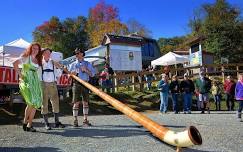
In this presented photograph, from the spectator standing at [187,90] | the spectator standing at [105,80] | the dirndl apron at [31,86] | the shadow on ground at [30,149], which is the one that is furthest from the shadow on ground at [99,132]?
the spectator standing at [105,80]

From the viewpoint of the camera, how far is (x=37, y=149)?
631 centimetres

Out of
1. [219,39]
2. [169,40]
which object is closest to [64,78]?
[219,39]

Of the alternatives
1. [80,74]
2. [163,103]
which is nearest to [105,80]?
[163,103]

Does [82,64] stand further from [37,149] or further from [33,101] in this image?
[37,149]

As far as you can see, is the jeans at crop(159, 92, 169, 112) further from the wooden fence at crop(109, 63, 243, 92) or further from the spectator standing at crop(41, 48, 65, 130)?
the spectator standing at crop(41, 48, 65, 130)

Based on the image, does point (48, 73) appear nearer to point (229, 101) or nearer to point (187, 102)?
point (187, 102)

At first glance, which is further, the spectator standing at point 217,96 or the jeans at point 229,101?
the spectator standing at point 217,96

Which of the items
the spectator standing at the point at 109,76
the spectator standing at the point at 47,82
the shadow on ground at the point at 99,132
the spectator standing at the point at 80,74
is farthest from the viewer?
the spectator standing at the point at 109,76

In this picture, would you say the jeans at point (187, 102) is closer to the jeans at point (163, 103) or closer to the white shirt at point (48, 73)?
the jeans at point (163, 103)

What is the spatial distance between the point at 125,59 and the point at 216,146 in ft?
49.7

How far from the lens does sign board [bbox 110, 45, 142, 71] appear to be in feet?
69.1

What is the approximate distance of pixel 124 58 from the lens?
70.8 ft

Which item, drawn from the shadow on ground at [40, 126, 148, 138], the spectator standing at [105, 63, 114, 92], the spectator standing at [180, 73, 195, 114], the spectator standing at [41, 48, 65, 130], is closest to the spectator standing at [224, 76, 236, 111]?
the spectator standing at [180, 73, 195, 114]

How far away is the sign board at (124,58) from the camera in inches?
829
